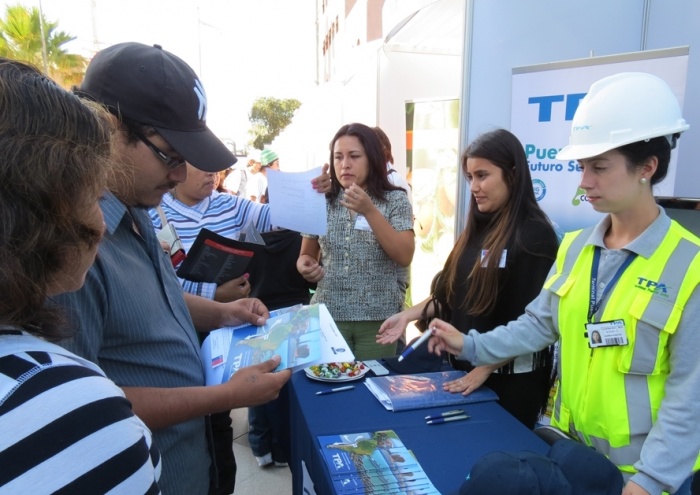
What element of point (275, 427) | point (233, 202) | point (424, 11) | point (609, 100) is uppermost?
point (424, 11)

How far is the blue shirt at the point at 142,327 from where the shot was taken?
0.85m

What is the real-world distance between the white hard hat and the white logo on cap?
1019 mm

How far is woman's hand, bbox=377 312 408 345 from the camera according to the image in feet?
5.95

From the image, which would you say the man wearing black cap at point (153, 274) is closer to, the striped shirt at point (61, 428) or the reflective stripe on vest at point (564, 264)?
the striped shirt at point (61, 428)

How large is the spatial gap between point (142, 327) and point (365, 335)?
1618 millimetres

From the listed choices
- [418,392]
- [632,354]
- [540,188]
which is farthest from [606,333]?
[540,188]

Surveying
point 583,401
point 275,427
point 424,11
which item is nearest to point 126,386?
point 583,401

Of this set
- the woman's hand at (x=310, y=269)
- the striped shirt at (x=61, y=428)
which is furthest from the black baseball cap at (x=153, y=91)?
the woman's hand at (x=310, y=269)

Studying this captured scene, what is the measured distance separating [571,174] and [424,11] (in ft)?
10.9

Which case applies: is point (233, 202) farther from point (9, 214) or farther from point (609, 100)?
point (9, 214)

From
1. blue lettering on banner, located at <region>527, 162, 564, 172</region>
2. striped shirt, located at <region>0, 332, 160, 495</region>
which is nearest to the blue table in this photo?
striped shirt, located at <region>0, 332, 160, 495</region>

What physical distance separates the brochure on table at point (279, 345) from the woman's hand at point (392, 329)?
1.30 feet

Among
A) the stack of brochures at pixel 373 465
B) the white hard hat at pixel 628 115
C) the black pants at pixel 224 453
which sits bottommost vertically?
the black pants at pixel 224 453

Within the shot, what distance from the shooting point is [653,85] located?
1191mm
